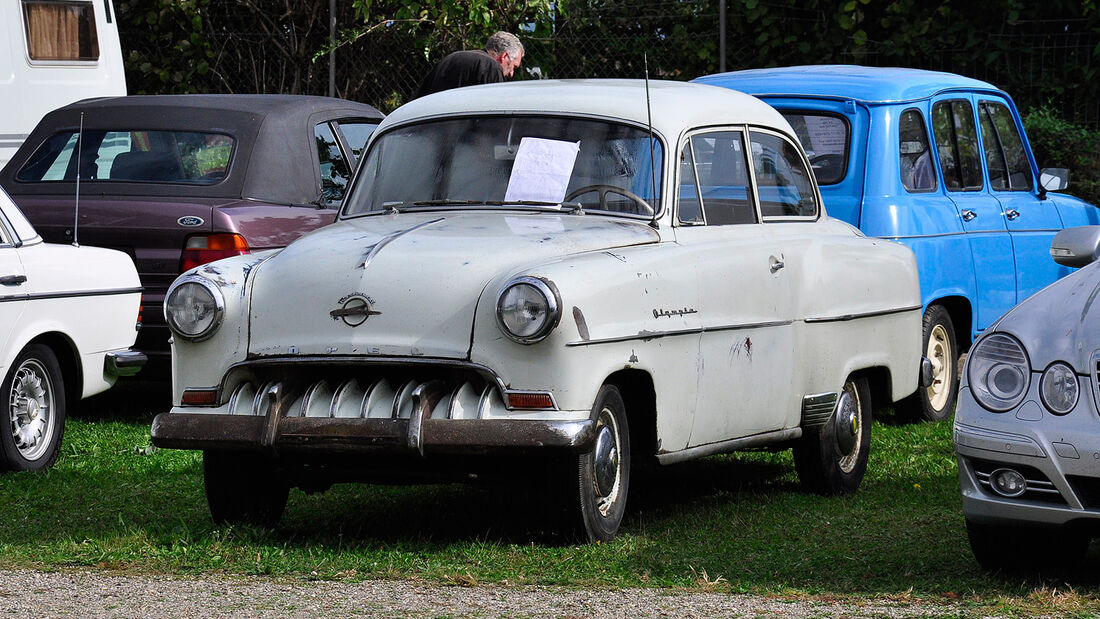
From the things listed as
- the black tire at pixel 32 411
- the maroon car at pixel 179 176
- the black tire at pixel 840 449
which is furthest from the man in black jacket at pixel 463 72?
the black tire at pixel 840 449

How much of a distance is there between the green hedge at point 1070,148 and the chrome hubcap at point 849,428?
8.39 metres

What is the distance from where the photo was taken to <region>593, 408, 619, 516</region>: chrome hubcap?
230 inches

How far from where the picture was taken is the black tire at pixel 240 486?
6.16 metres

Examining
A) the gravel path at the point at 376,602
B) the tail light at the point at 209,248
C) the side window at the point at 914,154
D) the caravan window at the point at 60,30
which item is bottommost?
the gravel path at the point at 376,602

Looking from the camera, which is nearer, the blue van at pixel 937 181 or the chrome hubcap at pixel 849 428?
the chrome hubcap at pixel 849 428

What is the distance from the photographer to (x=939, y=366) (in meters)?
9.84

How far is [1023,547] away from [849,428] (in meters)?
1.99

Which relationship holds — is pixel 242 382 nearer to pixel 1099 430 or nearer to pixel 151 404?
pixel 1099 430

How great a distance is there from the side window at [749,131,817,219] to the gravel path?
7.67 feet

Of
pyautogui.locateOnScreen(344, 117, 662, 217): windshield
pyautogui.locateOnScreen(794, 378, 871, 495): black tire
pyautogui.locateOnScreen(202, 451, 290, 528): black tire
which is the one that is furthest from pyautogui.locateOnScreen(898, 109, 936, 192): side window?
pyautogui.locateOnScreen(202, 451, 290, 528): black tire

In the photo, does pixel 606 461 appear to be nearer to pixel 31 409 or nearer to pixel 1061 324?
pixel 1061 324

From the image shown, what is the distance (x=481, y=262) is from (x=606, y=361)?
21.0 inches

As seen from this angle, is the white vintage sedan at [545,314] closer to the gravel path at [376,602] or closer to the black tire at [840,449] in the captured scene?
the black tire at [840,449]

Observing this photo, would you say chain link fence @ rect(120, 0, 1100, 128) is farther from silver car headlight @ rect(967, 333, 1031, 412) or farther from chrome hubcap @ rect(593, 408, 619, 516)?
silver car headlight @ rect(967, 333, 1031, 412)
